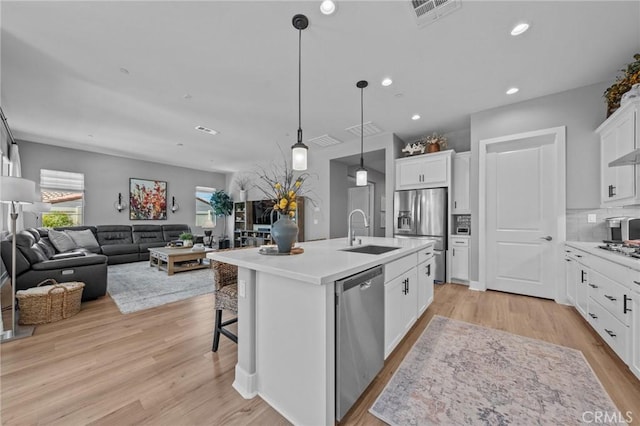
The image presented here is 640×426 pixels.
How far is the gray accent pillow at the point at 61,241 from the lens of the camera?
15.0ft

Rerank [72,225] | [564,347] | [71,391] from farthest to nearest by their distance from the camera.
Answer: [72,225]
[564,347]
[71,391]

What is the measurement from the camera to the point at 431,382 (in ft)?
5.48

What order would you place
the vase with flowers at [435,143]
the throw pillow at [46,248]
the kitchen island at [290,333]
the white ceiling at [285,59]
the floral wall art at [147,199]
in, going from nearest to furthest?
the kitchen island at [290,333] → the white ceiling at [285,59] → the throw pillow at [46,248] → the vase with flowers at [435,143] → the floral wall art at [147,199]

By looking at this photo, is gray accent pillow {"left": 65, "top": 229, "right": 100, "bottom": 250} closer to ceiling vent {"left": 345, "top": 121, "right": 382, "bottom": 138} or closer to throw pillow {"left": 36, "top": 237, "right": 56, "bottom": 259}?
throw pillow {"left": 36, "top": 237, "right": 56, "bottom": 259}

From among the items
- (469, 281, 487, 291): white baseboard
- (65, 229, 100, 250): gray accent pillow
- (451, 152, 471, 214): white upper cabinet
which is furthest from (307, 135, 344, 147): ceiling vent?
(65, 229, 100, 250): gray accent pillow

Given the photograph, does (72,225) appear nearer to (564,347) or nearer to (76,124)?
(76,124)

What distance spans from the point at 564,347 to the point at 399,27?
312 centimetres

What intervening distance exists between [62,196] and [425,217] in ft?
26.5

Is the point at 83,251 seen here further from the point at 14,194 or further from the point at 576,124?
the point at 576,124

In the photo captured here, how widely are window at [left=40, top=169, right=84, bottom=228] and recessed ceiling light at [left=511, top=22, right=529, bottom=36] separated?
27.9ft

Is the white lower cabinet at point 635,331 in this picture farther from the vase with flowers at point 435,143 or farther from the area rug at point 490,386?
the vase with flowers at point 435,143

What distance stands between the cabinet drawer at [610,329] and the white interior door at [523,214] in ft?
3.51

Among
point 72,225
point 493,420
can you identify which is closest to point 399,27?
point 493,420

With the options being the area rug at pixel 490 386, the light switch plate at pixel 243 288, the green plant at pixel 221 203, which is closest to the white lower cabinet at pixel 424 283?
the area rug at pixel 490 386
